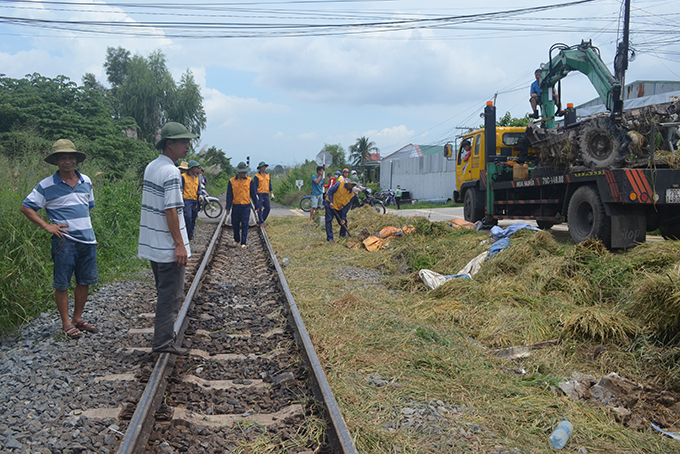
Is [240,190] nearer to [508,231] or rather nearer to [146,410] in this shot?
[508,231]

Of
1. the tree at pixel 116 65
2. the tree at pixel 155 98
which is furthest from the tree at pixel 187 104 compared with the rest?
the tree at pixel 116 65

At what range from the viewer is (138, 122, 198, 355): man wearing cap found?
3.98 meters

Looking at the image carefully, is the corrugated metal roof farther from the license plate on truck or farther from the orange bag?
the license plate on truck

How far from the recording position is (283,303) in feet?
19.2

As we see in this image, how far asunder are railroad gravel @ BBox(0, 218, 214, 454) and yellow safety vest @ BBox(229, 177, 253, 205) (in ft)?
16.6

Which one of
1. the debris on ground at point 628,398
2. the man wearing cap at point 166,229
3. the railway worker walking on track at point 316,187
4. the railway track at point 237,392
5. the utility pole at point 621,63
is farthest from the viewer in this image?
the railway worker walking on track at point 316,187

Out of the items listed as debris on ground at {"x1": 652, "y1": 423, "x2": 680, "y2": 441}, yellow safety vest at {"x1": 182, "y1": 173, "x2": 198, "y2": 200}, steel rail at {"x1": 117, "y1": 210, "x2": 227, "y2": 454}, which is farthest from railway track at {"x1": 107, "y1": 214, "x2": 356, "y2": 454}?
yellow safety vest at {"x1": 182, "y1": 173, "x2": 198, "y2": 200}

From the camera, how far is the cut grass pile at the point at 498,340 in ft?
10.1

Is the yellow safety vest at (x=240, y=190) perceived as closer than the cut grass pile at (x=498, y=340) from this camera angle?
No

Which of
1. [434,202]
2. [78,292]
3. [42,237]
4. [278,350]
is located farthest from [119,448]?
[434,202]

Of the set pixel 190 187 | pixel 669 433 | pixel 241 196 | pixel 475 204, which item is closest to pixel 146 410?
pixel 669 433

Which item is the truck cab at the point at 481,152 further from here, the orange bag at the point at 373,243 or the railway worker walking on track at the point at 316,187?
the railway worker walking on track at the point at 316,187

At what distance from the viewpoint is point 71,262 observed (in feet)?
15.3

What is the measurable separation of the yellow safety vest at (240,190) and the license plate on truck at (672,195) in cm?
756
